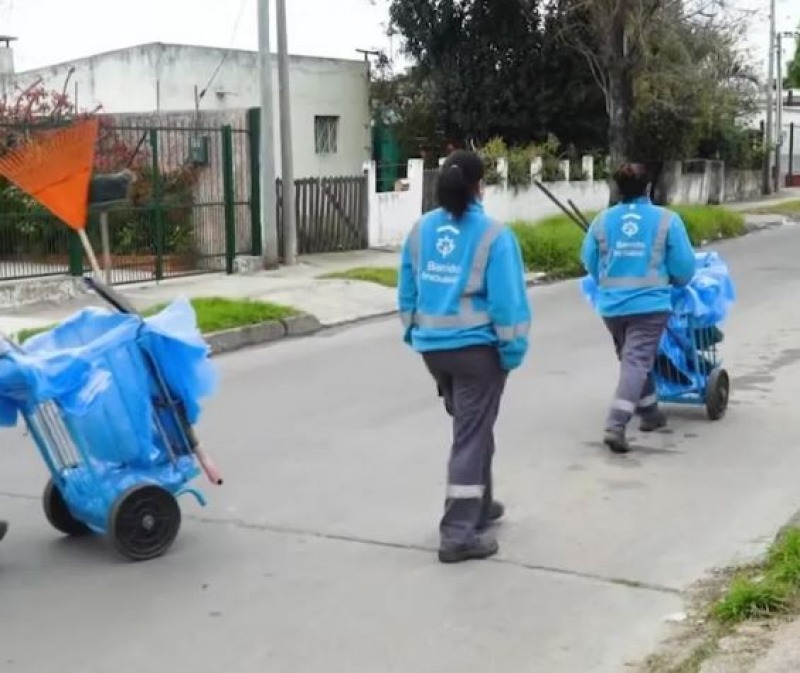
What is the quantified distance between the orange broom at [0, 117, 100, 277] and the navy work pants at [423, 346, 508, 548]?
1.62 m

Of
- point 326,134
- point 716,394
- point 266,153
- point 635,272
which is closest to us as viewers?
point 635,272

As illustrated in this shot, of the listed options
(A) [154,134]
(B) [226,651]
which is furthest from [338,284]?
(B) [226,651]

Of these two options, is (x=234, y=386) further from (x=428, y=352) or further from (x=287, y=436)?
(x=428, y=352)

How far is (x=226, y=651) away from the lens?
14.3 ft

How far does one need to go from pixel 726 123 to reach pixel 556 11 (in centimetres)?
1112

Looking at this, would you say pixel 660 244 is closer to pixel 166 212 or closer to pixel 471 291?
pixel 471 291

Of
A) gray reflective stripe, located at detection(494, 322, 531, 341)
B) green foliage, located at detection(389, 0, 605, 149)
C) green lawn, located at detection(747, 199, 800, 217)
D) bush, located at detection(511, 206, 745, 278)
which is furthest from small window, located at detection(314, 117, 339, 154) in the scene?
gray reflective stripe, located at detection(494, 322, 531, 341)

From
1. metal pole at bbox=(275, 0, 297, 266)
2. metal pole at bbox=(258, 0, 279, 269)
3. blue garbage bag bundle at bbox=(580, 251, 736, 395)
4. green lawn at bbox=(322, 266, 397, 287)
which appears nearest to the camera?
blue garbage bag bundle at bbox=(580, 251, 736, 395)

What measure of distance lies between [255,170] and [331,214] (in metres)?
2.49

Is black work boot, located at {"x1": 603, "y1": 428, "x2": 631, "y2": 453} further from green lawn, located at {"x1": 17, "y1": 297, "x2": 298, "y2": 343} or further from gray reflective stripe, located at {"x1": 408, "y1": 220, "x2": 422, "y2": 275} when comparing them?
green lawn, located at {"x1": 17, "y1": 297, "x2": 298, "y2": 343}

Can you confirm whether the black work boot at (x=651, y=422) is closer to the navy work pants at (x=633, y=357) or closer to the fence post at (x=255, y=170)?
the navy work pants at (x=633, y=357)

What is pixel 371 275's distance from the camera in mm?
16141

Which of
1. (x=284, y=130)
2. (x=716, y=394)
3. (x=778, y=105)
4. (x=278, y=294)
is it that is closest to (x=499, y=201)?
(x=284, y=130)

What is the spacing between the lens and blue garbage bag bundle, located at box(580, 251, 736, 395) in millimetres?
7730
